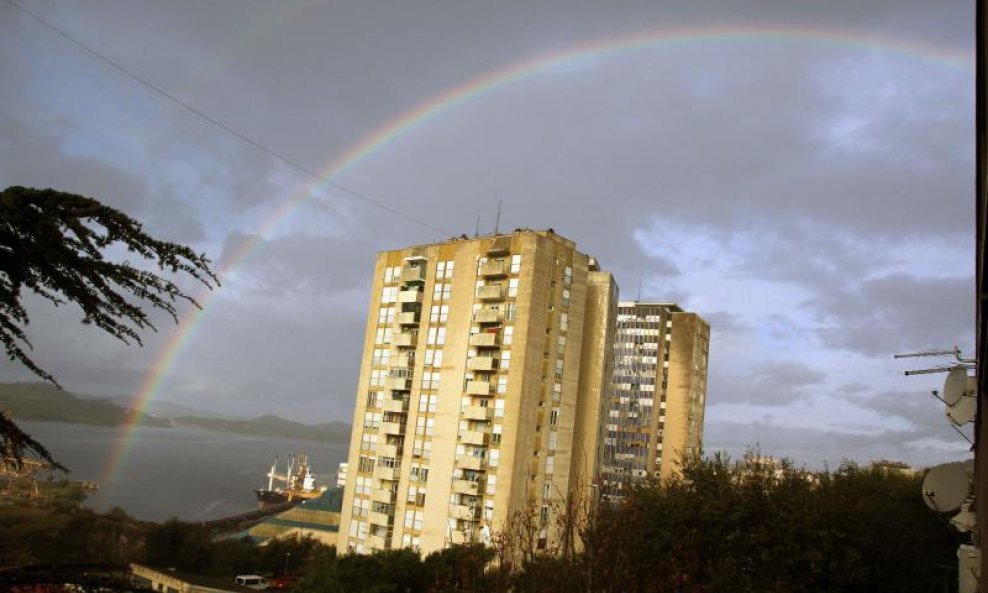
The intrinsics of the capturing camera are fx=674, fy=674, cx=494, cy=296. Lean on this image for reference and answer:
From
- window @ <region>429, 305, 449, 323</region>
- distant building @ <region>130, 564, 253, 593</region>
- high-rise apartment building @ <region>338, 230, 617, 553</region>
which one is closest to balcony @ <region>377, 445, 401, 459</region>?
high-rise apartment building @ <region>338, 230, 617, 553</region>

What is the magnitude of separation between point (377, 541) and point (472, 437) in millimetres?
9544

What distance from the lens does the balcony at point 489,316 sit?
41781 millimetres

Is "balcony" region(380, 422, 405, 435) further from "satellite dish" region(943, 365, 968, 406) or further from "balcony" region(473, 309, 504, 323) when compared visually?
"satellite dish" region(943, 365, 968, 406)

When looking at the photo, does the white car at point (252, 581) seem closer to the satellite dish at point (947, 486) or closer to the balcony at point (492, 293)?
the balcony at point (492, 293)

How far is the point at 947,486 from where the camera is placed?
11.3 m

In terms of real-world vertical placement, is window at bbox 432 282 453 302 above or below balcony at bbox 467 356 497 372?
above

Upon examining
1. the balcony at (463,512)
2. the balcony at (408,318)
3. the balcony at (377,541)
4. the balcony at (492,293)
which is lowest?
the balcony at (377,541)

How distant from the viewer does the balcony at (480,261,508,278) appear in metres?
42.2

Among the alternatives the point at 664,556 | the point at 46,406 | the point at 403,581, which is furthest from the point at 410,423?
the point at 46,406

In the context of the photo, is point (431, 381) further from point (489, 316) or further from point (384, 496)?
point (384, 496)

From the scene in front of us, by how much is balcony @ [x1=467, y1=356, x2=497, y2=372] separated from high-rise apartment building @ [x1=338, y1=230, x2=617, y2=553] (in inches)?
2.7

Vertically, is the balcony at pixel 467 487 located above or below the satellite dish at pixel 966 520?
below

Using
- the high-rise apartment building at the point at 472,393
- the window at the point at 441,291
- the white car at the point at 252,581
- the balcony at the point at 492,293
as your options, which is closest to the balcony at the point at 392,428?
the high-rise apartment building at the point at 472,393

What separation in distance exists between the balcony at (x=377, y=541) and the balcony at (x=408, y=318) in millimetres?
13784
